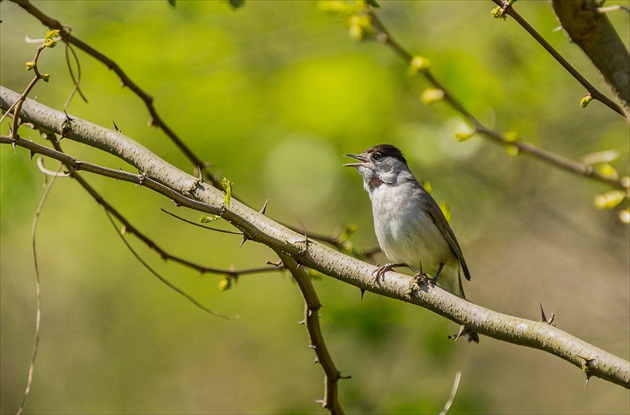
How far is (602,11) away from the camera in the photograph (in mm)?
2738

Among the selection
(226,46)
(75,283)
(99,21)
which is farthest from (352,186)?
(75,283)

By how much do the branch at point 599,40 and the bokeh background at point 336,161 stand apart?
11.2 ft

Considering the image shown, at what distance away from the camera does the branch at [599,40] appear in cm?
277

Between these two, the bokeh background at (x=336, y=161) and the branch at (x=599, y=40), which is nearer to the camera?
the branch at (x=599, y=40)

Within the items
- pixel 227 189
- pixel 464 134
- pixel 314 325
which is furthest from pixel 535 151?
pixel 227 189

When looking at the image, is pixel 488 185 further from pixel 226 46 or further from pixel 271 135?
pixel 226 46

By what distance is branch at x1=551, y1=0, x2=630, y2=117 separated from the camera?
2.77m

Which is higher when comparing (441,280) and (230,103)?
(230,103)

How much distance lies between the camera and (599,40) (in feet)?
9.28

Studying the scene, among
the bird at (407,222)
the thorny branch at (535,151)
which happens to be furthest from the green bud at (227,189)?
the bird at (407,222)

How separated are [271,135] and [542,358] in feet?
18.0

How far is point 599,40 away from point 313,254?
1490 mm

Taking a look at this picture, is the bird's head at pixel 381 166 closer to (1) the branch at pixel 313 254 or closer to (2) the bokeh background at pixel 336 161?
(2) the bokeh background at pixel 336 161

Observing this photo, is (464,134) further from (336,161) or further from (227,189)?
(336,161)
